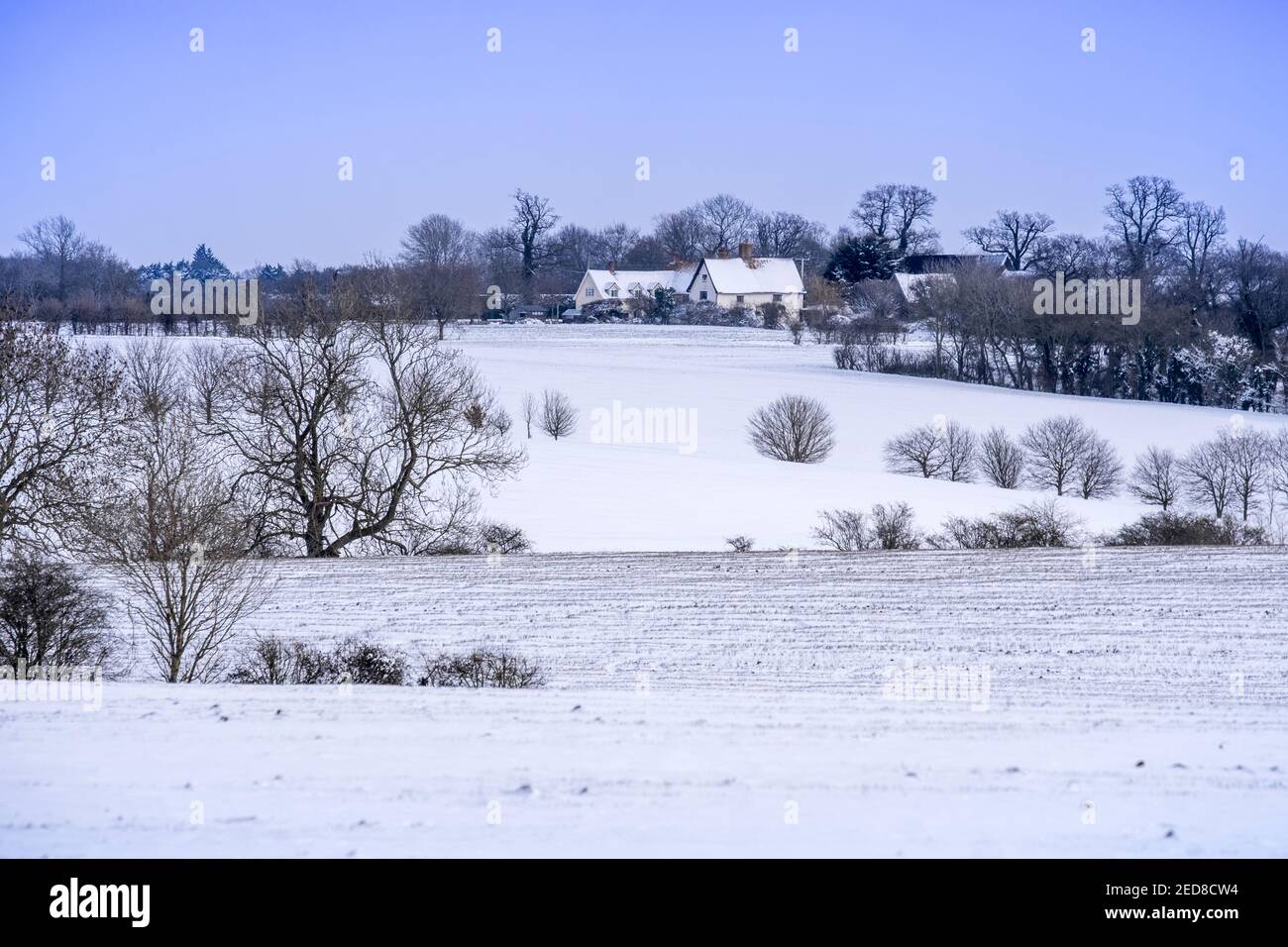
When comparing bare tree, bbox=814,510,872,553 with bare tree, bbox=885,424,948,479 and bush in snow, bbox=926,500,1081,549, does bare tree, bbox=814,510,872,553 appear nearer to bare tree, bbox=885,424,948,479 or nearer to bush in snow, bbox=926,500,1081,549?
bush in snow, bbox=926,500,1081,549

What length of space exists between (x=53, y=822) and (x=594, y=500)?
27.1 m

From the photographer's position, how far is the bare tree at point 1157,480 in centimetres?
3625

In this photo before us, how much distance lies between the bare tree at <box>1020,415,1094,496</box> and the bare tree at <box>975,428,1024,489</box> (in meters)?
0.49

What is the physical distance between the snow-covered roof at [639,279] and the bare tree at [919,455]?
6026 cm

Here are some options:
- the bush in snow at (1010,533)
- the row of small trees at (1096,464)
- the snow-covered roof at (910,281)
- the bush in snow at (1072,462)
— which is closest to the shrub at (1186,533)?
the bush in snow at (1010,533)

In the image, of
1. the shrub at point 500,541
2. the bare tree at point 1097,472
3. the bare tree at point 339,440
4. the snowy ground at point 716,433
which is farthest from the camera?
the bare tree at point 1097,472

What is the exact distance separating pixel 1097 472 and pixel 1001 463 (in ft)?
10.2

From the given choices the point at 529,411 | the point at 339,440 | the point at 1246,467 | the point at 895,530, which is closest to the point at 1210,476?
the point at 1246,467

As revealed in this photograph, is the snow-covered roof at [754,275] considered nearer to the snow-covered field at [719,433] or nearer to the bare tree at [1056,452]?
the snow-covered field at [719,433]

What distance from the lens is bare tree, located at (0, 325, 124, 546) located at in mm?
19188

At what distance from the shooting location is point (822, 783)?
6.93m

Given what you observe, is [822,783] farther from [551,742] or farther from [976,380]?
[976,380]

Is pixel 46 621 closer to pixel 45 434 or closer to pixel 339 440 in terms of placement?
pixel 45 434

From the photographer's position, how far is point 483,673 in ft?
45.9
